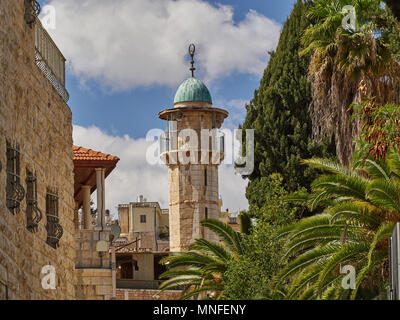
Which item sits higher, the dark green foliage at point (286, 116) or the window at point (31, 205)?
the dark green foliage at point (286, 116)

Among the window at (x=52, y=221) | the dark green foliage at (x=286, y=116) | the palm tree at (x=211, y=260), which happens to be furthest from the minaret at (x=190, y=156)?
the window at (x=52, y=221)

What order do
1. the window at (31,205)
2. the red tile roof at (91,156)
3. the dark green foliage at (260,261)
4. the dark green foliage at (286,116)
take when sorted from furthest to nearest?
the dark green foliage at (286,116)
the red tile roof at (91,156)
the dark green foliage at (260,261)
the window at (31,205)

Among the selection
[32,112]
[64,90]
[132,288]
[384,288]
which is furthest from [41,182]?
[132,288]

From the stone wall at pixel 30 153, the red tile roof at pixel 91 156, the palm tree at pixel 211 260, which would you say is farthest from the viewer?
the palm tree at pixel 211 260

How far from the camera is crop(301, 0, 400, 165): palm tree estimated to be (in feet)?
82.4

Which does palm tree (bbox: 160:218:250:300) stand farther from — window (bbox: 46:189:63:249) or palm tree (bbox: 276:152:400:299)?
window (bbox: 46:189:63:249)

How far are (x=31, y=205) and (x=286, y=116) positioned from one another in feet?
78.8

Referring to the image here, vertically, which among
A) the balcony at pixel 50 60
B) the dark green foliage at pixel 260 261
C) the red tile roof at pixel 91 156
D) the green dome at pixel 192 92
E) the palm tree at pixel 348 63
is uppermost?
the green dome at pixel 192 92

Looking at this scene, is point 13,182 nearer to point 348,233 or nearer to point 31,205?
point 31,205

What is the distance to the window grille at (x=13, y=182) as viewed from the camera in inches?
592

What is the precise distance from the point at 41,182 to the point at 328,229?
736cm

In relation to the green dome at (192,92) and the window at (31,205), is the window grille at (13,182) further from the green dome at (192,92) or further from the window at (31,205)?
the green dome at (192,92)

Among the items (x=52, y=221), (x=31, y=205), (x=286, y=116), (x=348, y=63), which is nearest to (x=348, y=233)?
(x=348, y=63)

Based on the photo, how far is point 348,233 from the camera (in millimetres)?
21688
